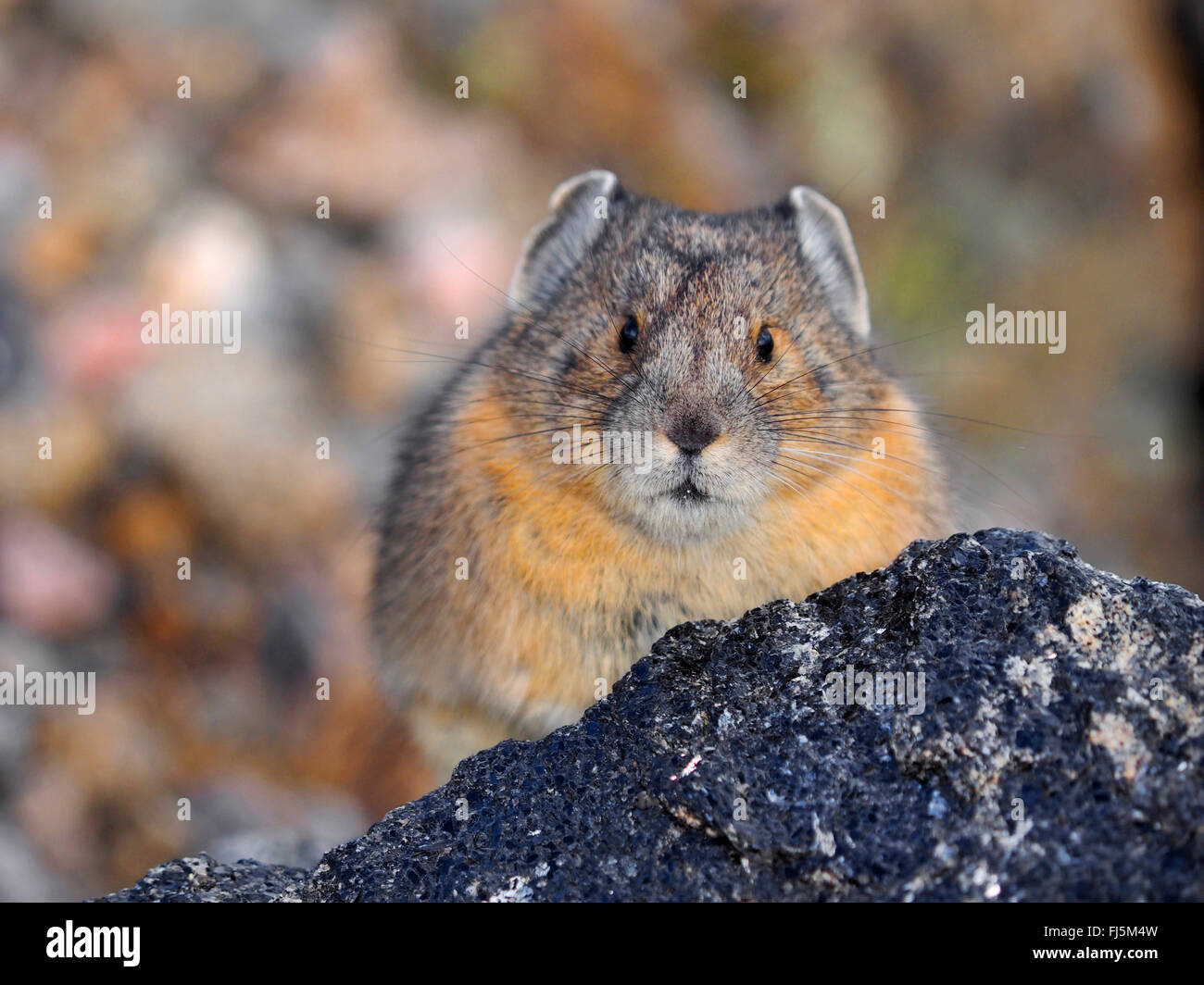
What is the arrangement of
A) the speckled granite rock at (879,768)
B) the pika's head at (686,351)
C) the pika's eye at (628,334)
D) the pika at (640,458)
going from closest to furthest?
the speckled granite rock at (879,768) → the pika's head at (686,351) → the pika at (640,458) → the pika's eye at (628,334)

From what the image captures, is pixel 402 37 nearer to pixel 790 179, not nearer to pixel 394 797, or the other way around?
pixel 790 179

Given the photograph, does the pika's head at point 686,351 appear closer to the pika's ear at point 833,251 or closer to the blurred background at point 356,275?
the pika's ear at point 833,251

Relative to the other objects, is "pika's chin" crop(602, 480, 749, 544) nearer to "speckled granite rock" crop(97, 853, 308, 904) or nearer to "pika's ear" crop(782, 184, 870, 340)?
"pika's ear" crop(782, 184, 870, 340)

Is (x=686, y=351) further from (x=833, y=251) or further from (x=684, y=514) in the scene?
(x=833, y=251)

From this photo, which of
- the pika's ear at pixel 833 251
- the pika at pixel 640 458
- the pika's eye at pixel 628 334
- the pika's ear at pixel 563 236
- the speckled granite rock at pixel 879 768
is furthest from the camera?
the pika's ear at pixel 563 236

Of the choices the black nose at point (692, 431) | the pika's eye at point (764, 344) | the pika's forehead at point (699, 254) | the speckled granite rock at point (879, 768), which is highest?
the pika's forehead at point (699, 254)

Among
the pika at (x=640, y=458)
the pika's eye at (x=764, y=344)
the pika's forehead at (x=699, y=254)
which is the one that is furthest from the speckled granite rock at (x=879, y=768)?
the pika's forehead at (x=699, y=254)

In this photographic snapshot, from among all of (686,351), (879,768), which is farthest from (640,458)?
(879,768)

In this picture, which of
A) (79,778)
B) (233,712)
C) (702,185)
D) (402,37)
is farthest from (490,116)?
(79,778)

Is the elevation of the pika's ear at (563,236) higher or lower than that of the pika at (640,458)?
higher

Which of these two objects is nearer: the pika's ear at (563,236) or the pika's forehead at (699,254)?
the pika's forehead at (699,254)
